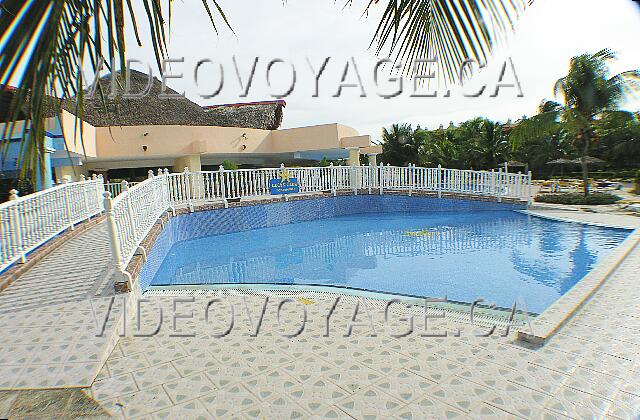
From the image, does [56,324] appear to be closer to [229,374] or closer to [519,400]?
[229,374]

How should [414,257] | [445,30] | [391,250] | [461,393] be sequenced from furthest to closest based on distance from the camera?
[391,250]
[414,257]
[461,393]
[445,30]

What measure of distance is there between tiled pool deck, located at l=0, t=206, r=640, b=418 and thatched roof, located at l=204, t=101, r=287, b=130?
18334 millimetres

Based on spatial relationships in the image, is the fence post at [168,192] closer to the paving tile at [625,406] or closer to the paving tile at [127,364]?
the paving tile at [127,364]

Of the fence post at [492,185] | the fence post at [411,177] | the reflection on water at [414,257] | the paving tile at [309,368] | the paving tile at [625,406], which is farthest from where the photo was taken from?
the fence post at [411,177]

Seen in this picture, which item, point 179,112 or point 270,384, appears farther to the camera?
point 179,112

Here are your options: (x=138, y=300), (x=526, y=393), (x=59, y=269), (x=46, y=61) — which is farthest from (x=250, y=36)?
(x=59, y=269)

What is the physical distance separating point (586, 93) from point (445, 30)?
48.5 ft

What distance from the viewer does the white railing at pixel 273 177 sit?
6457 mm

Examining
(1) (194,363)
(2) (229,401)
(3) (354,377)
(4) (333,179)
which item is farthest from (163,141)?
(3) (354,377)

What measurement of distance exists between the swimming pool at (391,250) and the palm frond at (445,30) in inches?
156

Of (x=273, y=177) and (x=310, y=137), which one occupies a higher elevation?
(x=310, y=137)

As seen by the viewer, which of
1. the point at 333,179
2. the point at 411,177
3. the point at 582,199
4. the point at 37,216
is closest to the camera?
the point at 37,216

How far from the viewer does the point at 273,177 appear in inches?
480

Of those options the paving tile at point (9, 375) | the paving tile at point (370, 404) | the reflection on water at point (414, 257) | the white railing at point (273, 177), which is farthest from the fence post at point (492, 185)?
the paving tile at point (9, 375)
